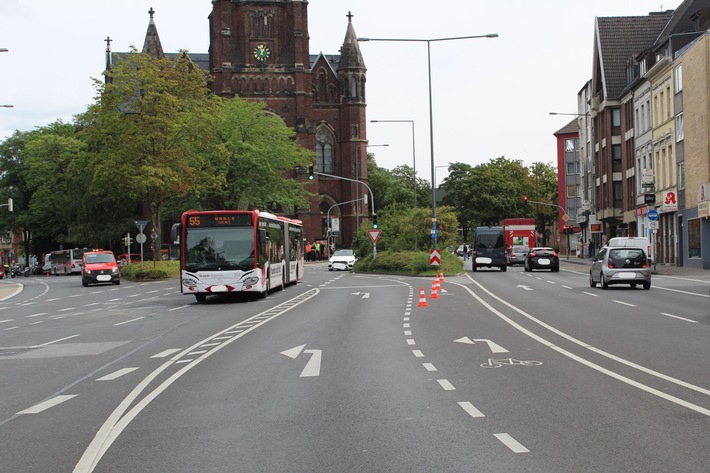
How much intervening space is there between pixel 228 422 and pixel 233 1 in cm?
9020

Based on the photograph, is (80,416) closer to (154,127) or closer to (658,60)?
(154,127)

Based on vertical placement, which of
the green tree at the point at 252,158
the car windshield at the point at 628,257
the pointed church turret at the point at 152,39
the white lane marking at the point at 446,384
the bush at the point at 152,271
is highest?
the pointed church turret at the point at 152,39

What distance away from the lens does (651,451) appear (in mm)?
6793

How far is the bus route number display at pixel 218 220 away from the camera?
2950 centimetres

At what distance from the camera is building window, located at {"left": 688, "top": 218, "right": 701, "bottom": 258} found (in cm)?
4997

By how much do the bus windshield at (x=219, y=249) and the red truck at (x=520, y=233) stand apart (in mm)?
40902

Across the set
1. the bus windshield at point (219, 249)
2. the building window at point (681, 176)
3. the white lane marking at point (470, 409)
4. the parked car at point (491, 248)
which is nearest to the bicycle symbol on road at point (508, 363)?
the white lane marking at point (470, 409)

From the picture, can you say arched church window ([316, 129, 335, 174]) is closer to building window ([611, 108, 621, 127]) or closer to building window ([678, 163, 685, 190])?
building window ([611, 108, 621, 127])

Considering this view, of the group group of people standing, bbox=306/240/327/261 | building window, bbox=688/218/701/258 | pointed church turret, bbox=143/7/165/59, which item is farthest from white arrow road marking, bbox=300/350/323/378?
pointed church turret, bbox=143/7/165/59

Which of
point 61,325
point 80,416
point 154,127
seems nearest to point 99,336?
point 61,325

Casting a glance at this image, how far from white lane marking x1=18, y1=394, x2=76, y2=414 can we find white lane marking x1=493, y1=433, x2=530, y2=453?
466cm

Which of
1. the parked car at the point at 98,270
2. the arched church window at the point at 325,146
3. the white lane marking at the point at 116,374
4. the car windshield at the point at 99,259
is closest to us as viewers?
the white lane marking at the point at 116,374

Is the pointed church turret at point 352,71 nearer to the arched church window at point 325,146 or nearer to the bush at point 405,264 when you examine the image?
the arched church window at point 325,146

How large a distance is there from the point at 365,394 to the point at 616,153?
67237 millimetres
